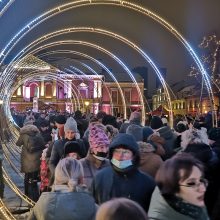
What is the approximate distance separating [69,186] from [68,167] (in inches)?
8.9

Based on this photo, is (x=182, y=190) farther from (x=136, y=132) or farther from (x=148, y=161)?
(x=136, y=132)

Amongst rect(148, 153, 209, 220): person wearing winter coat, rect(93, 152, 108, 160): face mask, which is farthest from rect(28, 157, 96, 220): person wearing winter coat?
rect(93, 152, 108, 160): face mask

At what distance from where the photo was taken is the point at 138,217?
306 centimetres

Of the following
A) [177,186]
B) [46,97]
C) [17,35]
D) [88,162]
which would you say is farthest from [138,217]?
[46,97]

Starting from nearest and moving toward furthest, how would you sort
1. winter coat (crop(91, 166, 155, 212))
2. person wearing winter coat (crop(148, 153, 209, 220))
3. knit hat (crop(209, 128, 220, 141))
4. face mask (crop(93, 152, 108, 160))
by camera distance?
person wearing winter coat (crop(148, 153, 209, 220)) < winter coat (crop(91, 166, 155, 212)) < face mask (crop(93, 152, 108, 160)) < knit hat (crop(209, 128, 220, 141))

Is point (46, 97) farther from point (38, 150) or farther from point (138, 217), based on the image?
point (138, 217)

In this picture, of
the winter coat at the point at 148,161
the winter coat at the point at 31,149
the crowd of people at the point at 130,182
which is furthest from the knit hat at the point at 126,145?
the winter coat at the point at 31,149

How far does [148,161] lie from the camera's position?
264 inches

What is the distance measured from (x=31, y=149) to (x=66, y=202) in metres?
7.42

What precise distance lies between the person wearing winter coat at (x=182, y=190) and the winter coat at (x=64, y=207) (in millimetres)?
742

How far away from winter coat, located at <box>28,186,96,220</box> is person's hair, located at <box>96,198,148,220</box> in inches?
58.2

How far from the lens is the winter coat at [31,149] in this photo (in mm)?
11969

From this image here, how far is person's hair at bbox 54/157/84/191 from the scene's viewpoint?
4787mm

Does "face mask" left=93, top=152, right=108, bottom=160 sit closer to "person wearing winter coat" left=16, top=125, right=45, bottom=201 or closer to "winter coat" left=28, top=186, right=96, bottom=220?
"winter coat" left=28, top=186, right=96, bottom=220
